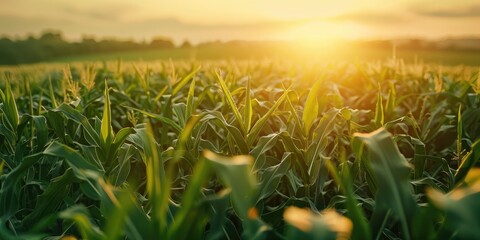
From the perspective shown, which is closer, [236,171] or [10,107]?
[236,171]

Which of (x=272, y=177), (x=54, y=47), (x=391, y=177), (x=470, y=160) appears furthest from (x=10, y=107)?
(x=54, y=47)

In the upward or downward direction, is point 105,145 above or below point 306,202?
above

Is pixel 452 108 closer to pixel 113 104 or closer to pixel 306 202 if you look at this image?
pixel 306 202

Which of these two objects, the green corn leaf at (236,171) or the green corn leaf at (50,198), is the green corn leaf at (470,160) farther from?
the green corn leaf at (50,198)

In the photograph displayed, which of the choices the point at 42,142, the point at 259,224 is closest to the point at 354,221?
the point at 259,224

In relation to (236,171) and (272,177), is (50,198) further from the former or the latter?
(236,171)

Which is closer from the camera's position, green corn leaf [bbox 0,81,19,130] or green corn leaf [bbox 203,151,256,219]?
green corn leaf [bbox 203,151,256,219]

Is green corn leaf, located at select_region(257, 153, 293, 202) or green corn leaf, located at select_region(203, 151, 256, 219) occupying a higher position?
green corn leaf, located at select_region(203, 151, 256, 219)

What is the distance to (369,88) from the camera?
3.91 m

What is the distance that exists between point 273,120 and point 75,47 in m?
51.5

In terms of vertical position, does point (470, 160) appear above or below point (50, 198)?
above

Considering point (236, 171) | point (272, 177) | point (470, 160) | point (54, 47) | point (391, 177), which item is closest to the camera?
point (236, 171)

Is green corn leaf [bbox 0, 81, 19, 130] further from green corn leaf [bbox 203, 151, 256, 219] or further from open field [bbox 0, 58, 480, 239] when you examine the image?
green corn leaf [bbox 203, 151, 256, 219]

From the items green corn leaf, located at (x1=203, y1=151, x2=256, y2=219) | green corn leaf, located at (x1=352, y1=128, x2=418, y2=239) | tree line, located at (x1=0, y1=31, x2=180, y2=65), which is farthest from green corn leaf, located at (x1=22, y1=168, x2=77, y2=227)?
tree line, located at (x1=0, y1=31, x2=180, y2=65)
